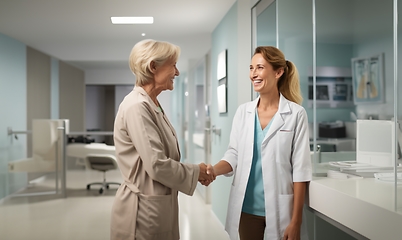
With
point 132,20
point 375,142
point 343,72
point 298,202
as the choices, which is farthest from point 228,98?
point 298,202

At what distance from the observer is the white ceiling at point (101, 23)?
14.5 feet

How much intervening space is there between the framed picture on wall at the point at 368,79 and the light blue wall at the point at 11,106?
16.6ft

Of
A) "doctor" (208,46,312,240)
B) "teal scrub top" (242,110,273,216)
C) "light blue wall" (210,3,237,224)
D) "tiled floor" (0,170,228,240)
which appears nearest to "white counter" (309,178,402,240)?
"doctor" (208,46,312,240)

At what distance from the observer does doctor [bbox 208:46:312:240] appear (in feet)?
6.59

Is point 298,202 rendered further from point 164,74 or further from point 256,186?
point 164,74

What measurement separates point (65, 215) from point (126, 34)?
107 inches

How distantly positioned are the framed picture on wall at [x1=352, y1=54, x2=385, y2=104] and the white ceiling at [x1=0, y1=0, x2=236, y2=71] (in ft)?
5.10

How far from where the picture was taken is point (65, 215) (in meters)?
5.40

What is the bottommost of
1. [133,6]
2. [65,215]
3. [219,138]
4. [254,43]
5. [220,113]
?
[65,215]

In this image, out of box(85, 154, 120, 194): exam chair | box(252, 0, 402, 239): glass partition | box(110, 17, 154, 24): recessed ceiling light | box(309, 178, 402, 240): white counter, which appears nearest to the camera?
box(309, 178, 402, 240): white counter

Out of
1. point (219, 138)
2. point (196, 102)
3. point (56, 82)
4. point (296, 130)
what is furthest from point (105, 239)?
point (56, 82)

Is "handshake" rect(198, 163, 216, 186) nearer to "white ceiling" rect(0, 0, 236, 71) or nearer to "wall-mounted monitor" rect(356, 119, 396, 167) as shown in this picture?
"wall-mounted monitor" rect(356, 119, 396, 167)

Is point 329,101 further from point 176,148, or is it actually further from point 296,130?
point 176,148

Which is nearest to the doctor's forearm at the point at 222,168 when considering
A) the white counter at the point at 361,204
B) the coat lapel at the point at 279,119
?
the coat lapel at the point at 279,119
